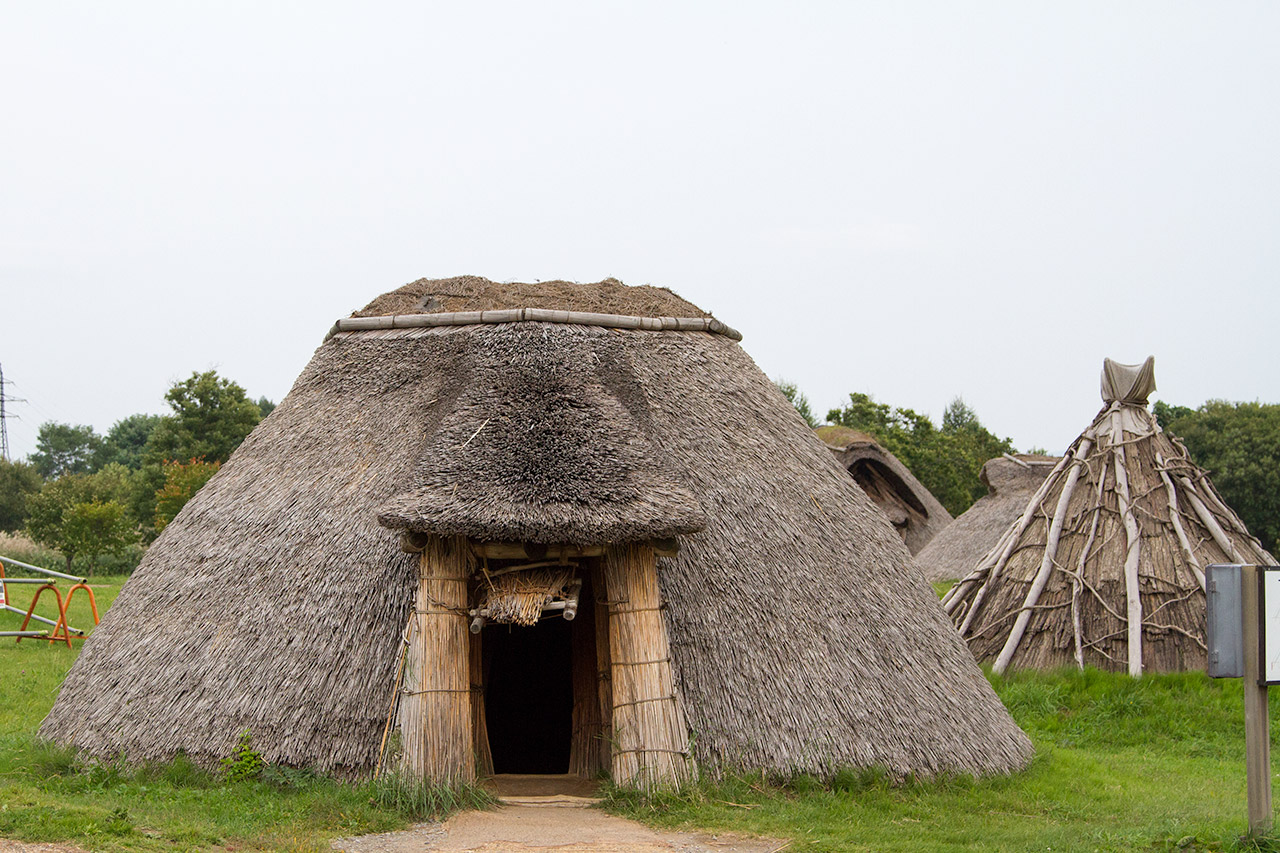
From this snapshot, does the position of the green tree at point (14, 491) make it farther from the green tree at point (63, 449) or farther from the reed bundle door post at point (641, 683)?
the reed bundle door post at point (641, 683)

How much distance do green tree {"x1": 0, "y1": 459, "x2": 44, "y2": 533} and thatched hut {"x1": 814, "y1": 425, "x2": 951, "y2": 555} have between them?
40468 millimetres

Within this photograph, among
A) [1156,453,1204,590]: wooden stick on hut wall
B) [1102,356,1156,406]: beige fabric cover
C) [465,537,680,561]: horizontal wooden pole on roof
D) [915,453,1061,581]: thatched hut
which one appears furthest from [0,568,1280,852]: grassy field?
[915,453,1061,581]: thatched hut

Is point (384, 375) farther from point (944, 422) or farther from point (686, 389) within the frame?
point (944, 422)

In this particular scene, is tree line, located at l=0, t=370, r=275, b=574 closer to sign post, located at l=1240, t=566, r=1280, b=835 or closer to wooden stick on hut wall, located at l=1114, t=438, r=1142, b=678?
wooden stick on hut wall, located at l=1114, t=438, r=1142, b=678

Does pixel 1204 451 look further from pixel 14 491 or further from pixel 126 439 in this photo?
pixel 126 439

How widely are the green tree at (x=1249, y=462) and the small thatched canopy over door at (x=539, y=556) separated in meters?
39.7

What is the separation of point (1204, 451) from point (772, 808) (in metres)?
42.4

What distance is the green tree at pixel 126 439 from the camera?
71.6 metres

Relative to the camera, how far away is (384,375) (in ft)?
37.6

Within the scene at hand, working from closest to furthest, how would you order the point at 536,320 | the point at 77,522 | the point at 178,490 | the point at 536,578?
the point at 536,578
the point at 536,320
the point at 77,522
the point at 178,490

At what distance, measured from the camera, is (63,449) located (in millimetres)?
78000

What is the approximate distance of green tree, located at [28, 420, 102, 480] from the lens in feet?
252

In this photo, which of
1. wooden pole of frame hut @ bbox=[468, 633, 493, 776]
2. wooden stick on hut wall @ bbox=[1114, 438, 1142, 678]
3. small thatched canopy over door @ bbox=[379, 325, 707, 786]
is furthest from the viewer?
wooden stick on hut wall @ bbox=[1114, 438, 1142, 678]

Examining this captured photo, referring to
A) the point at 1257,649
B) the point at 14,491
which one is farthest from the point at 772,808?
the point at 14,491
